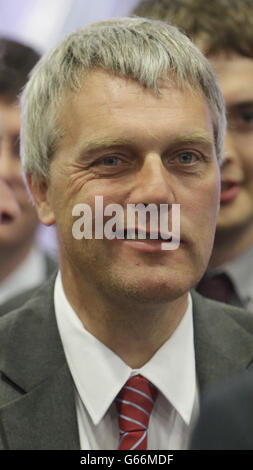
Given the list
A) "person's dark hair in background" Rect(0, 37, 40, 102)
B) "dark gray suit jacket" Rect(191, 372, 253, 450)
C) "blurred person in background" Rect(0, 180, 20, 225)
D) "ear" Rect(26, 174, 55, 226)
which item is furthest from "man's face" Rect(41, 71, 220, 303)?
"person's dark hair in background" Rect(0, 37, 40, 102)

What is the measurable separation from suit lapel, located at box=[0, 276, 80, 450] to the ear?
0.21m

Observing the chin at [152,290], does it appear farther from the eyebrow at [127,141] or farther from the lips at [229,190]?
the lips at [229,190]

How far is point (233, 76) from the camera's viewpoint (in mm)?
2557

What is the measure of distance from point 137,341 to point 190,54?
69cm

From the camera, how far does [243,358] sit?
6.16ft

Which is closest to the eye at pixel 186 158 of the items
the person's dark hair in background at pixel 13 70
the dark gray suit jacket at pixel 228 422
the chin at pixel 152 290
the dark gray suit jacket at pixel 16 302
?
the chin at pixel 152 290

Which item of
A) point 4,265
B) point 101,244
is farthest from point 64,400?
point 4,265

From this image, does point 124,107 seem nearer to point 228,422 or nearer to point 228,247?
point 228,422

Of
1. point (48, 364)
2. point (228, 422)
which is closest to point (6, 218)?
point (48, 364)

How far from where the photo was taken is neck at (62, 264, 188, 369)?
1.75 meters

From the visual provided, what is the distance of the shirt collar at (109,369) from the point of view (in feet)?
5.65

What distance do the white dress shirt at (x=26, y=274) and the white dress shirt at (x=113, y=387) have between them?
134cm

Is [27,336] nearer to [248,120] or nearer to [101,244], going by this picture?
[101,244]

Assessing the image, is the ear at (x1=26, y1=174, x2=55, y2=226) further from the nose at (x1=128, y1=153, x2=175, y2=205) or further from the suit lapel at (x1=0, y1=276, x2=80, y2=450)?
the nose at (x1=128, y1=153, x2=175, y2=205)
